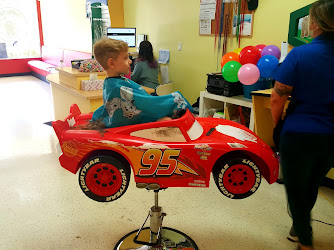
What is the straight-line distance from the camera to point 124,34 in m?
5.14

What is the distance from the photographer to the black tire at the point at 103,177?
1.38 m

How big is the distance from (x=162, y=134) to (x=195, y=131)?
166 millimetres

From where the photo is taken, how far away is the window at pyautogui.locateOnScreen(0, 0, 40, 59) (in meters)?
8.85

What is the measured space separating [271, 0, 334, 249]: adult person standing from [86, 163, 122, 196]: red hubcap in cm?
76

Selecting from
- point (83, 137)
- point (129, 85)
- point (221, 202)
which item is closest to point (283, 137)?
point (129, 85)

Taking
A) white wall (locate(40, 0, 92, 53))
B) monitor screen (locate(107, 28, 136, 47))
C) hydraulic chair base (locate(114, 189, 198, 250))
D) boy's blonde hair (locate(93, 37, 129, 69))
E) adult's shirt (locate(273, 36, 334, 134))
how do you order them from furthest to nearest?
white wall (locate(40, 0, 92, 53))
monitor screen (locate(107, 28, 136, 47))
hydraulic chair base (locate(114, 189, 198, 250))
boy's blonde hair (locate(93, 37, 129, 69))
adult's shirt (locate(273, 36, 334, 134))

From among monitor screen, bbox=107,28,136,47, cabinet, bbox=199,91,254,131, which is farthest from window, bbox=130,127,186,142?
monitor screen, bbox=107,28,136,47

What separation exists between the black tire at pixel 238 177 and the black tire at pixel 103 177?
43 cm

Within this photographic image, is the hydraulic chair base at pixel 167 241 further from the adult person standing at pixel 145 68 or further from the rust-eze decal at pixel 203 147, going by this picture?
the adult person standing at pixel 145 68

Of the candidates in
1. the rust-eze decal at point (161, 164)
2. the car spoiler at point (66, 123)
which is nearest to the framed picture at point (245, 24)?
the car spoiler at point (66, 123)

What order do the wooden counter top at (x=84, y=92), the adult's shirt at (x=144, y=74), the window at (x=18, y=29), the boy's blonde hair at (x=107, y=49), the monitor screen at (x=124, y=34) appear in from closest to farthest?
the boy's blonde hair at (x=107, y=49) → the wooden counter top at (x=84, y=92) → the adult's shirt at (x=144, y=74) → the monitor screen at (x=124, y=34) → the window at (x=18, y=29)

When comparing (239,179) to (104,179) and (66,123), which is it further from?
(66,123)

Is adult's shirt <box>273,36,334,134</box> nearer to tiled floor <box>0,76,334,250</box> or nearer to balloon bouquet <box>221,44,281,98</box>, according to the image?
tiled floor <box>0,76,334,250</box>

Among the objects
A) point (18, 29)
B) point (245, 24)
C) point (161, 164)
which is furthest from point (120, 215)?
point (18, 29)
